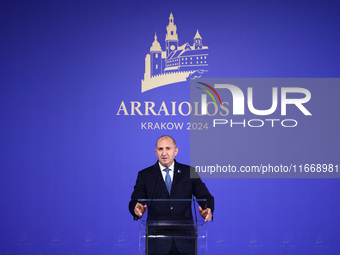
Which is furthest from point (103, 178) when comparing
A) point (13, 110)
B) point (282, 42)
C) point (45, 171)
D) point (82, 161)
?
point (282, 42)

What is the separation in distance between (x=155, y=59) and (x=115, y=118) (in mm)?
922

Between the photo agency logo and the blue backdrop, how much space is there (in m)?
0.12

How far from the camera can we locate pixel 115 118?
18.6 ft

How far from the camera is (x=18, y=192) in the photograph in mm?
5695

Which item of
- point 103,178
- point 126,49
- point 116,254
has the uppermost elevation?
point 126,49

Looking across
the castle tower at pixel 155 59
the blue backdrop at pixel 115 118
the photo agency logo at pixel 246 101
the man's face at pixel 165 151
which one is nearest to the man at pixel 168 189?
the man's face at pixel 165 151

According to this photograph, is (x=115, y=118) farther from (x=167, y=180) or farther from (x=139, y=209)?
(x=139, y=209)

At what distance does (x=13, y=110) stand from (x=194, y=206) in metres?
3.57

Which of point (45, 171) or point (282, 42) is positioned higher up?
point (282, 42)

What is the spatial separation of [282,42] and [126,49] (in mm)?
Result: 2038

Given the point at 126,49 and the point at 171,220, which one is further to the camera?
the point at 126,49

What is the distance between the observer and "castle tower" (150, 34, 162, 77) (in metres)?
5.71

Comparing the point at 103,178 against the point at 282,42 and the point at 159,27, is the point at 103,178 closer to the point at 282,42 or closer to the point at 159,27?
the point at 159,27

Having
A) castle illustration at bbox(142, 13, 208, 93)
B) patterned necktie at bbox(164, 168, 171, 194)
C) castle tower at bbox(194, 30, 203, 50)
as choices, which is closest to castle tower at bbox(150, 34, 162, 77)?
castle illustration at bbox(142, 13, 208, 93)
